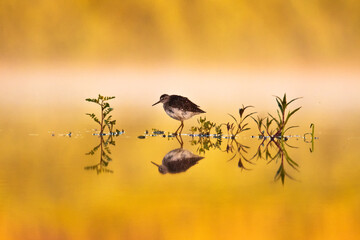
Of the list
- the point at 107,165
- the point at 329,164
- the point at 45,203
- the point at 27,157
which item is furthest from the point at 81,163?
the point at 329,164

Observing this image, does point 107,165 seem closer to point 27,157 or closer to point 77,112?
point 27,157

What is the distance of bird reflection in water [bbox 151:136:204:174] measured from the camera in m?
8.80

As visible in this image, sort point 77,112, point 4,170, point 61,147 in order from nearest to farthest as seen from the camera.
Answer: point 4,170 < point 61,147 < point 77,112

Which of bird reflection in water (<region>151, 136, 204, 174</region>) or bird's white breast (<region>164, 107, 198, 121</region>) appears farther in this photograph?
bird's white breast (<region>164, 107, 198, 121</region>)

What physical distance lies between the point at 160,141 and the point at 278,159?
290cm

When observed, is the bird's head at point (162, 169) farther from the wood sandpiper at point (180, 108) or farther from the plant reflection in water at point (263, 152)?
the wood sandpiper at point (180, 108)

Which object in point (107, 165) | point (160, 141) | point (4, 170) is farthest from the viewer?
point (160, 141)

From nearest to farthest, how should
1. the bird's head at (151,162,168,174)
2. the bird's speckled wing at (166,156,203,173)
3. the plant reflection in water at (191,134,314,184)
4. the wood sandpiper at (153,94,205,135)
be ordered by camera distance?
the bird's head at (151,162,168,174)
the bird's speckled wing at (166,156,203,173)
the plant reflection in water at (191,134,314,184)
the wood sandpiper at (153,94,205,135)

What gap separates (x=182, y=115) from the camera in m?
12.2

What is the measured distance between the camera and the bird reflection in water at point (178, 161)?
8797mm

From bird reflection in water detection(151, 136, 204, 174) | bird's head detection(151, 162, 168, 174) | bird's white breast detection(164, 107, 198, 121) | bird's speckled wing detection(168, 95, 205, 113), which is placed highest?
bird's speckled wing detection(168, 95, 205, 113)

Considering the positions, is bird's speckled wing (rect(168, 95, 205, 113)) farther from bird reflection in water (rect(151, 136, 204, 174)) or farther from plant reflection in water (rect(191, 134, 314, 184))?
bird reflection in water (rect(151, 136, 204, 174))

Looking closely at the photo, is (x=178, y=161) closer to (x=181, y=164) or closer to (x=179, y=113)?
(x=181, y=164)

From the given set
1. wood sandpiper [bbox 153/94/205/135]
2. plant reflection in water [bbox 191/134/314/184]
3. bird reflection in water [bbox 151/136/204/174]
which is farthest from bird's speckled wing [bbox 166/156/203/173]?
wood sandpiper [bbox 153/94/205/135]
